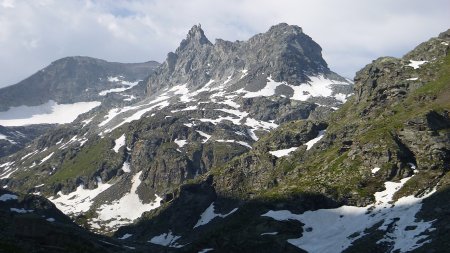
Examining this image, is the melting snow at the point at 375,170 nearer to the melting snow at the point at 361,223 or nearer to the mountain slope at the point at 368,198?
the mountain slope at the point at 368,198

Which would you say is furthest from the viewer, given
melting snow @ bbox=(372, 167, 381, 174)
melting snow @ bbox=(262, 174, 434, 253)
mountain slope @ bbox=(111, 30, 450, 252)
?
melting snow @ bbox=(372, 167, 381, 174)

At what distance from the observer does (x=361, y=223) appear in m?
137

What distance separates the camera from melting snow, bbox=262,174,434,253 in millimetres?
117250

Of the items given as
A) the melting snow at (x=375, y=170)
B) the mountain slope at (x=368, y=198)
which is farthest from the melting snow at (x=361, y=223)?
the melting snow at (x=375, y=170)

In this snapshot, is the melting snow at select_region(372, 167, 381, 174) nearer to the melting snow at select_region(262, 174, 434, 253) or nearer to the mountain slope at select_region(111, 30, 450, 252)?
the mountain slope at select_region(111, 30, 450, 252)

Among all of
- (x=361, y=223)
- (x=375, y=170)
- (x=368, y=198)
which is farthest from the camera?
(x=375, y=170)

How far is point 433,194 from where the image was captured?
436ft

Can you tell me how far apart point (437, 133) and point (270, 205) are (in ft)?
175

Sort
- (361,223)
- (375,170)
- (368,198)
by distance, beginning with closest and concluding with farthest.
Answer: (361,223), (368,198), (375,170)

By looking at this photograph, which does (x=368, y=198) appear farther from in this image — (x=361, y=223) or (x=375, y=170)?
(x=361, y=223)

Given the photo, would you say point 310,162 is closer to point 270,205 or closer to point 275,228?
point 270,205

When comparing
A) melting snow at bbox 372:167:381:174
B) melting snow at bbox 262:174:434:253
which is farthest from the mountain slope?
melting snow at bbox 372:167:381:174

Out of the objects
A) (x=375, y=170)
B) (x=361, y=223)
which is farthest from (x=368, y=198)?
(x=361, y=223)

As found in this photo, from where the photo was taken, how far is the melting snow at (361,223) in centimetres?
11725
